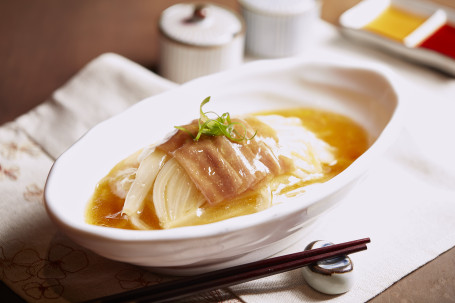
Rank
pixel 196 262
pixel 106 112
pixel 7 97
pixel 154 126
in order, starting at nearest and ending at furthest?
pixel 196 262 → pixel 154 126 → pixel 106 112 → pixel 7 97

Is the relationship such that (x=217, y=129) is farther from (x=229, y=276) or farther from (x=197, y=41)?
(x=197, y=41)

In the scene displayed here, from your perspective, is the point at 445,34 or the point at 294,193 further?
the point at 445,34

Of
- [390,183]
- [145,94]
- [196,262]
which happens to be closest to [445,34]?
[390,183]

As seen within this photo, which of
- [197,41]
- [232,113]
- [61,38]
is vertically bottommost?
[61,38]

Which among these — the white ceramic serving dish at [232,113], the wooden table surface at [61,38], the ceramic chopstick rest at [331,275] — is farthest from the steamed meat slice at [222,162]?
the wooden table surface at [61,38]

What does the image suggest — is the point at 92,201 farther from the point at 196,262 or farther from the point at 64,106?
the point at 64,106

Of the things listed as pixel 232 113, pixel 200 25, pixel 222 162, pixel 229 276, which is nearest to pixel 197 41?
pixel 200 25
